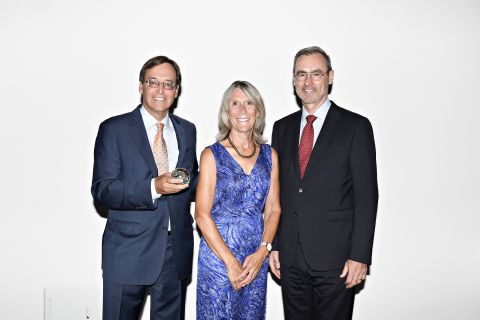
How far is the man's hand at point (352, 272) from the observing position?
7.78ft

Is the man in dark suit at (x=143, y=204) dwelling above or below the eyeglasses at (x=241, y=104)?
below

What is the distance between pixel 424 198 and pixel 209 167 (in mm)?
1987

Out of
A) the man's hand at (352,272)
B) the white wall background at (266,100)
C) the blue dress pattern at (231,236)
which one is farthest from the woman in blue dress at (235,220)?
the white wall background at (266,100)

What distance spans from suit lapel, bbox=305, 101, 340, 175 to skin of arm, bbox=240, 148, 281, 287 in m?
0.20

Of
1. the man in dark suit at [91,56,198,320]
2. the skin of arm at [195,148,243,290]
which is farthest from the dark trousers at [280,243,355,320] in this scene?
the man in dark suit at [91,56,198,320]

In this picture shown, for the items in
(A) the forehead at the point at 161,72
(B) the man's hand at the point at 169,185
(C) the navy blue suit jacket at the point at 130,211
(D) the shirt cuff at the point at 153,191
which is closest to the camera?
(B) the man's hand at the point at 169,185

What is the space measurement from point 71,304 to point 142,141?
66.2 inches

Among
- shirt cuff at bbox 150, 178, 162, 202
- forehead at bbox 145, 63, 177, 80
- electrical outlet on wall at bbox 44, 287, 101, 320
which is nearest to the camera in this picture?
shirt cuff at bbox 150, 178, 162, 202

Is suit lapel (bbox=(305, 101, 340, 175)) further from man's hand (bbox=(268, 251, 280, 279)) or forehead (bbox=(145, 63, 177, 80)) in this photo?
forehead (bbox=(145, 63, 177, 80))

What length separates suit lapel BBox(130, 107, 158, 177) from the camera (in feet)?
7.61

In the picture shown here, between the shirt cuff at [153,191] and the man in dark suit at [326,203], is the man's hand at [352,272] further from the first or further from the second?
the shirt cuff at [153,191]

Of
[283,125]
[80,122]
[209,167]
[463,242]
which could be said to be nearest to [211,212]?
[209,167]

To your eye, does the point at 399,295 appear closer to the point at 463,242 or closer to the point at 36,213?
the point at 463,242

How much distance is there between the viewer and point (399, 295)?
11.5 feet
